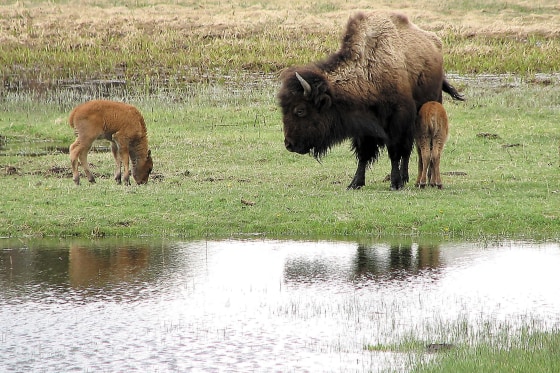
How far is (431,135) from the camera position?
15281 millimetres

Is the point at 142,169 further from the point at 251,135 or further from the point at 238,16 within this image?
the point at 238,16

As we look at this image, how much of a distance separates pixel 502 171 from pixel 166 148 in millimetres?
7582

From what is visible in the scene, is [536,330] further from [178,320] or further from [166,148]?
[166,148]

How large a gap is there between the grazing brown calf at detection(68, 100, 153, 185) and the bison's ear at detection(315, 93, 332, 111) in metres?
3.38

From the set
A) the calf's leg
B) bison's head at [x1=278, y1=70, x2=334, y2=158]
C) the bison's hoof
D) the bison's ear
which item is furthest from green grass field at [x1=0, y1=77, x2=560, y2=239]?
the bison's ear

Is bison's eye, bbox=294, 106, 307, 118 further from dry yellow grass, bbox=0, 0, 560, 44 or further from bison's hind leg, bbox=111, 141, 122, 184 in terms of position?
dry yellow grass, bbox=0, 0, 560, 44

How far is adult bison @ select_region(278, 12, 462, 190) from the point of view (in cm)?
1477

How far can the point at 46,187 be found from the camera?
49.2 ft

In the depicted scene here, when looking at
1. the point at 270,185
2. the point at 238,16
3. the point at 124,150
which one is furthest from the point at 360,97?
the point at 238,16

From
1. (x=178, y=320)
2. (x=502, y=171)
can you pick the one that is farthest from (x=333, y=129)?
(x=178, y=320)

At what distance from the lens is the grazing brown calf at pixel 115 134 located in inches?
613

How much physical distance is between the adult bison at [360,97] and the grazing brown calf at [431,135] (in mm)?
173

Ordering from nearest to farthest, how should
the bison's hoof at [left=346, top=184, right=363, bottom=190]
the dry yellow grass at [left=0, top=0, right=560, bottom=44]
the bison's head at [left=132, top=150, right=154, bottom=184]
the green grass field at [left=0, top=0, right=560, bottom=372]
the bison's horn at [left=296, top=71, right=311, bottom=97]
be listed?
the green grass field at [left=0, top=0, right=560, bottom=372] < the bison's horn at [left=296, top=71, right=311, bottom=97] < the bison's hoof at [left=346, top=184, right=363, bottom=190] < the bison's head at [left=132, top=150, right=154, bottom=184] < the dry yellow grass at [left=0, top=0, right=560, bottom=44]

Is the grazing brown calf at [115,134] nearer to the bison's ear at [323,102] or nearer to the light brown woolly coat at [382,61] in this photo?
the bison's ear at [323,102]
